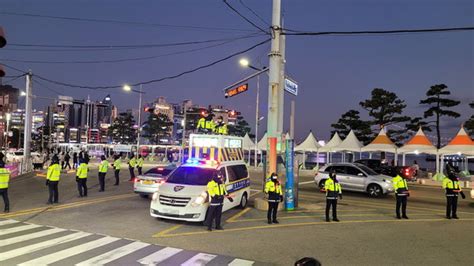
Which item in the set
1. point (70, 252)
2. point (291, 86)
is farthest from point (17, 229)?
point (291, 86)

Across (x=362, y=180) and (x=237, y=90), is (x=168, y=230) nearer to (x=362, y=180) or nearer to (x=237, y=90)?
(x=237, y=90)

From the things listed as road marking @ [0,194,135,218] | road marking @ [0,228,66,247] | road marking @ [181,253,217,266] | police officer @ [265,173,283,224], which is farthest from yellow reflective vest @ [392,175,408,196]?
road marking @ [0,194,135,218]

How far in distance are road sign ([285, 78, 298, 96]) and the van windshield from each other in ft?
16.7

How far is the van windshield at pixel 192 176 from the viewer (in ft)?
40.2

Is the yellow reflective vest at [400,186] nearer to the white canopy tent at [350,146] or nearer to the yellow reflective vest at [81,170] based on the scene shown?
the yellow reflective vest at [81,170]

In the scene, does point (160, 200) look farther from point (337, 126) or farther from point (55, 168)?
point (337, 126)

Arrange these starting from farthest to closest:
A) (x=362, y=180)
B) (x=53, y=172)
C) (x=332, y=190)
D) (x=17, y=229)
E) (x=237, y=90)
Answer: (x=362, y=180) → (x=237, y=90) → (x=53, y=172) → (x=332, y=190) → (x=17, y=229)

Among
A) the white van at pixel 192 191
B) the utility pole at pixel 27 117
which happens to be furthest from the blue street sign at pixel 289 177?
the utility pole at pixel 27 117

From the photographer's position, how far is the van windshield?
40.2ft

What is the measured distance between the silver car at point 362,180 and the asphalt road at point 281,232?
3495 millimetres

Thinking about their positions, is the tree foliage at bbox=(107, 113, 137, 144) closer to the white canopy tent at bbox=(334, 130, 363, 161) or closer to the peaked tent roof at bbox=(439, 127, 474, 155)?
the white canopy tent at bbox=(334, 130, 363, 161)

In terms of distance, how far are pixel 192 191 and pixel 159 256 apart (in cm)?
330

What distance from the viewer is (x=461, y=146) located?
3291 centimetres

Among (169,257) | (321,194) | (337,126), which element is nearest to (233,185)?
(169,257)
